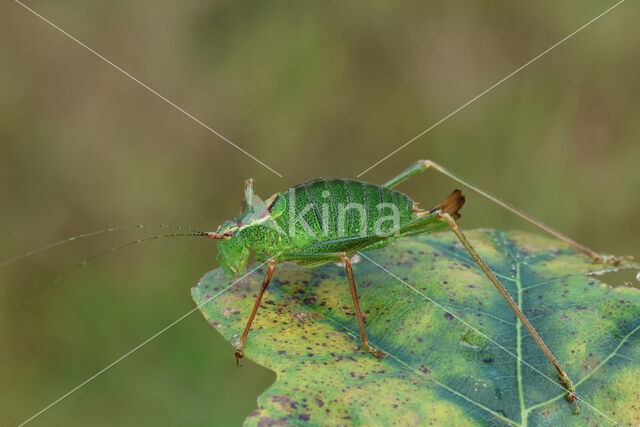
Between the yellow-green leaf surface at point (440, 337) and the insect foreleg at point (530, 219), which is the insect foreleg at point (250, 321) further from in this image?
the insect foreleg at point (530, 219)

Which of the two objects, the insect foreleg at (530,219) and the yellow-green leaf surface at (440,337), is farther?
the insect foreleg at (530,219)

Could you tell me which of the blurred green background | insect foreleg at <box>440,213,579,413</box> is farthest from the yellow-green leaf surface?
the blurred green background

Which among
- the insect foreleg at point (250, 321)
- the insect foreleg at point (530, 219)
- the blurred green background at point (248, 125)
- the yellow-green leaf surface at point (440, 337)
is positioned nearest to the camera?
the yellow-green leaf surface at point (440, 337)

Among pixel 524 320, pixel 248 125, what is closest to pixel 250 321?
pixel 524 320

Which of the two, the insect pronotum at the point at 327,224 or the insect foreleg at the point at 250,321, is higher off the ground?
the insect pronotum at the point at 327,224

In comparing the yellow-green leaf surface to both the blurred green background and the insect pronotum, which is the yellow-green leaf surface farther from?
the blurred green background

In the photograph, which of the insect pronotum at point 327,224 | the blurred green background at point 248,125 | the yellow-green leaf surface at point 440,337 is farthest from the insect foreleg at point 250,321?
the blurred green background at point 248,125

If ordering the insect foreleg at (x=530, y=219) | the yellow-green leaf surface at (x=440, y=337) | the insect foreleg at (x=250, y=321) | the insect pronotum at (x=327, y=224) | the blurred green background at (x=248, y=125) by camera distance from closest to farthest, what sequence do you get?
the yellow-green leaf surface at (x=440, y=337) → the insect foreleg at (x=250, y=321) → the insect pronotum at (x=327, y=224) → the insect foreleg at (x=530, y=219) → the blurred green background at (x=248, y=125)
